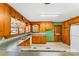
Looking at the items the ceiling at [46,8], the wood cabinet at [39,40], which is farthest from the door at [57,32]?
the ceiling at [46,8]

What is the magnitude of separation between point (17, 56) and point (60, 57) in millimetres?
331

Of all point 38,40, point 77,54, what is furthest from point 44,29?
point 77,54

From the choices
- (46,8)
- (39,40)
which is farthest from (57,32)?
(46,8)

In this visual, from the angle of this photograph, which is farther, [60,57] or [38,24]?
[38,24]

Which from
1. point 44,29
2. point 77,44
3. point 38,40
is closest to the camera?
point 77,44

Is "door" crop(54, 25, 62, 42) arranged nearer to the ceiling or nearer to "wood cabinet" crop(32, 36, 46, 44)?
"wood cabinet" crop(32, 36, 46, 44)

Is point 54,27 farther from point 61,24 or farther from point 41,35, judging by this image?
point 41,35

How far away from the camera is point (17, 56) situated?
42.6 inches

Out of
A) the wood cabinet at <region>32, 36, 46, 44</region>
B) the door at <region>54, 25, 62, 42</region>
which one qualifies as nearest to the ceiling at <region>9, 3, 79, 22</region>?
the wood cabinet at <region>32, 36, 46, 44</region>

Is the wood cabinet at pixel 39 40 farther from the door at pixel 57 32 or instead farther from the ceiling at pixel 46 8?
the ceiling at pixel 46 8

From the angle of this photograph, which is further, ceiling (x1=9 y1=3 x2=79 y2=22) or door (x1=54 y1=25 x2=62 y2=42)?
door (x1=54 y1=25 x2=62 y2=42)

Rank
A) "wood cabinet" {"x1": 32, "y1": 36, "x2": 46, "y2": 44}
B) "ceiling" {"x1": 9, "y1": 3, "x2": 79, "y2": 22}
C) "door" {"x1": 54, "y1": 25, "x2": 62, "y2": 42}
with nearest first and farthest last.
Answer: "ceiling" {"x1": 9, "y1": 3, "x2": 79, "y2": 22} → "wood cabinet" {"x1": 32, "y1": 36, "x2": 46, "y2": 44} → "door" {"x1": 54, "y1": 25, "x2": 62, "y2": 42}

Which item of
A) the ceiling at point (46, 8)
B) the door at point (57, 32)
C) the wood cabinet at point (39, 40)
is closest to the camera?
the ceiling at point (46, 8)

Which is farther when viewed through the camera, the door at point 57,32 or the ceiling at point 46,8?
the door at point 57,32
